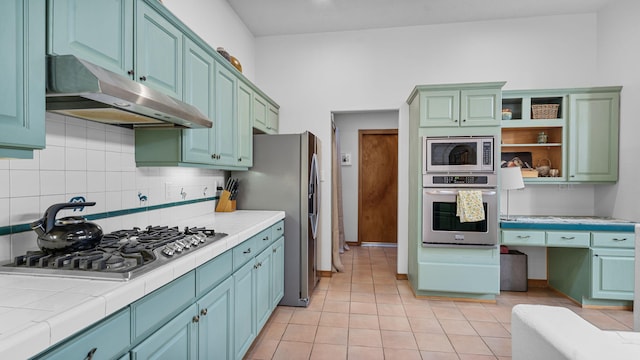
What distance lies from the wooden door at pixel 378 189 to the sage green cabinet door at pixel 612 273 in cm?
291

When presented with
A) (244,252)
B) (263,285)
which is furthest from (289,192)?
(244,252)

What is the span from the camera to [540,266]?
3.58 metres

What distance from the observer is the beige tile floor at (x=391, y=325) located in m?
2.22

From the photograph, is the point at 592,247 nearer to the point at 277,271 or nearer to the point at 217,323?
the point at 277,271

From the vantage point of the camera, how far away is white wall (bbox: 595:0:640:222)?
2.95 m

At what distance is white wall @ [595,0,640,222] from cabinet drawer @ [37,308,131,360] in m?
4.13

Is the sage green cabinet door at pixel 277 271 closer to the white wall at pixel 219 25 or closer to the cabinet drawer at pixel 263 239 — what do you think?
the cabinet drawer at pixel 263 239

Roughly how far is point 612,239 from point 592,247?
180 millimetres

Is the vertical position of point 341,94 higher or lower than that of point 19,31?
higher

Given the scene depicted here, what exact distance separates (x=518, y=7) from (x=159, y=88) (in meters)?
3.69

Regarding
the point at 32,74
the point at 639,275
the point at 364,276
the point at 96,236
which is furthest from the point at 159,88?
the point at 364,276

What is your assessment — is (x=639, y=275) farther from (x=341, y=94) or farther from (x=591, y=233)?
(x=341, y=94)

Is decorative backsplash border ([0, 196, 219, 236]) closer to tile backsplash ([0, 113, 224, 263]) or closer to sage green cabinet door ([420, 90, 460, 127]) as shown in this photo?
tile backsplash ([0, 113, 224, 263])

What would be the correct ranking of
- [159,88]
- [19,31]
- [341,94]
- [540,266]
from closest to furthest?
[19,31] < [159,88] < [540,266] < [341,94]
